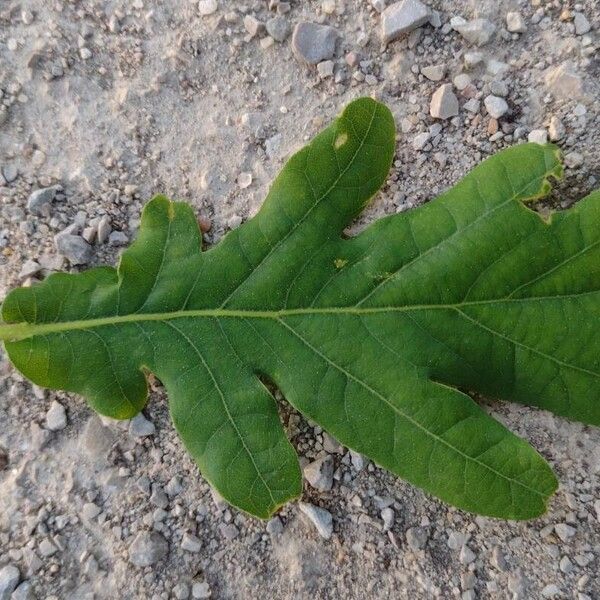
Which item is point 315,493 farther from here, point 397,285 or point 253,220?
point 253,220

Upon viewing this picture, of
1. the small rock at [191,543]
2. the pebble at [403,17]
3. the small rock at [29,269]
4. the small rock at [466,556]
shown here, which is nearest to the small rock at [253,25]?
the pebble at [403,17]

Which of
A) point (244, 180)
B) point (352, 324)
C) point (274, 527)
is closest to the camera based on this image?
point (352, 324)

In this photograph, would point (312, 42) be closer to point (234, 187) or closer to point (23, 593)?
point (234, 187)

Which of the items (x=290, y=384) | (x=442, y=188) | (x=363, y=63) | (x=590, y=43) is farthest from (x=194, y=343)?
(x=590, y=43)

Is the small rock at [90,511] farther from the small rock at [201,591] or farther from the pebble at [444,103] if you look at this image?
the pebble at [444,103]

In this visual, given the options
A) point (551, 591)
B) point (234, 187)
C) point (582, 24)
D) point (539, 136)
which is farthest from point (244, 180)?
point (551, 591)

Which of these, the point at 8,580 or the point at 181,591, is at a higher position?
the point at 8,580
